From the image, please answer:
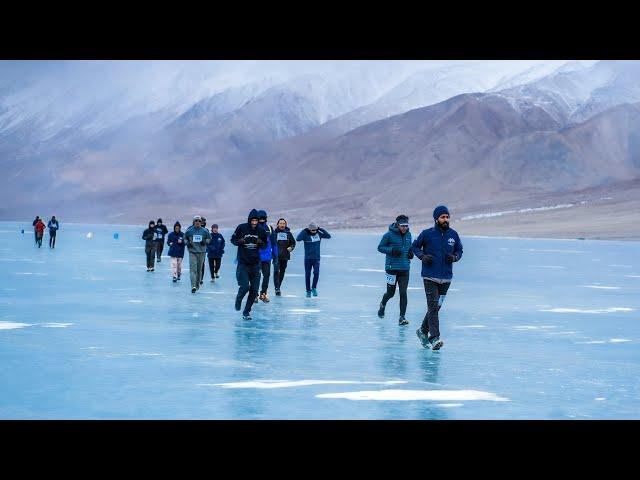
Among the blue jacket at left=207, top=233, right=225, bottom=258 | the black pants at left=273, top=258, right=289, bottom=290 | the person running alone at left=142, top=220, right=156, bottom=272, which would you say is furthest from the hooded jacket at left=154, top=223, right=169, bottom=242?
the black pants at left=273, top=258, right=289, bottom=290

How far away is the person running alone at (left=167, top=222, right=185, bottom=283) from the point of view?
79.9ft

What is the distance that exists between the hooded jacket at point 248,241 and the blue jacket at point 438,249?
3.74m

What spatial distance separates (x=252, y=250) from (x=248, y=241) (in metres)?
0.22

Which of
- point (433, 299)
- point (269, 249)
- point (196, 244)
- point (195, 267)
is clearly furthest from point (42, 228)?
point (433, 299)

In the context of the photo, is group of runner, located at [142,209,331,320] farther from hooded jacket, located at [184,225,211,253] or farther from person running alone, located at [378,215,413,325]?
person running alone, located at [378,215,413,325]

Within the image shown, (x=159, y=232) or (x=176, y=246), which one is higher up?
(x=159, y=232)

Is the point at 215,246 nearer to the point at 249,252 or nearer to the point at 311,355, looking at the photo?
the point at 249,252

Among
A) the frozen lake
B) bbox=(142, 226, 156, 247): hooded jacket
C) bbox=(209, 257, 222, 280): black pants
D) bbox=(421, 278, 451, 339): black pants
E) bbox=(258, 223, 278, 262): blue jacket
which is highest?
bbox=(142, 226, 156, 247): hooded jacket

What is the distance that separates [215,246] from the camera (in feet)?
82.3

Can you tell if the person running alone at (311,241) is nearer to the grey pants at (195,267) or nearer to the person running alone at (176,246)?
the grey pants at (195,267)

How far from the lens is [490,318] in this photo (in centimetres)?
1714

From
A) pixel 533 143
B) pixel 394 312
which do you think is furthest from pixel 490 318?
pixel 533 143
